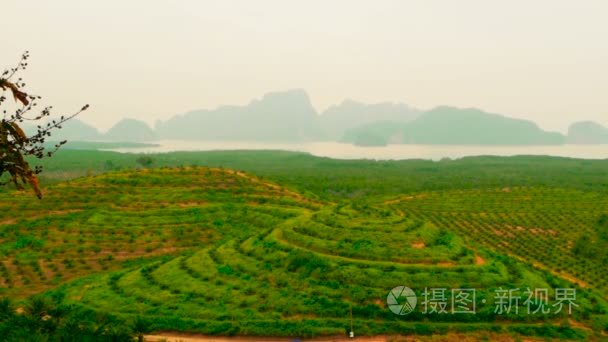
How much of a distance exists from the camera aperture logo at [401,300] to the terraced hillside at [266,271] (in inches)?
18.7

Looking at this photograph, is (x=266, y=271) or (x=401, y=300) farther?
(x=266, y=271)

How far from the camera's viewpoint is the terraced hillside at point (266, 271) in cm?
3014

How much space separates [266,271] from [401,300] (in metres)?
11.6

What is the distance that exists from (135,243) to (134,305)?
2188cm

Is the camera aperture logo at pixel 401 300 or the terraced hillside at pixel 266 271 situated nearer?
the terraced hillside at pixel 266 271

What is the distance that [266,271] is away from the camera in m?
36.4

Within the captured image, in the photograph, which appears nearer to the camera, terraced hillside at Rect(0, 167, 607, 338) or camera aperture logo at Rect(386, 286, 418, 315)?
terraced hillside at Rect(0, 167, 607, 338)

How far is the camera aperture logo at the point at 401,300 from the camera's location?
101 feet

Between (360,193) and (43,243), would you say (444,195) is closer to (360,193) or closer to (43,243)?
(360,193)

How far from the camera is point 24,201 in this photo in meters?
66.0

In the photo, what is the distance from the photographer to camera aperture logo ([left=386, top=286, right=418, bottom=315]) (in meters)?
30.7

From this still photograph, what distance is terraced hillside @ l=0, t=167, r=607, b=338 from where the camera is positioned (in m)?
30.1

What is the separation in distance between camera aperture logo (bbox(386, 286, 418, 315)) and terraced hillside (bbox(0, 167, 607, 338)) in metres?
0.48

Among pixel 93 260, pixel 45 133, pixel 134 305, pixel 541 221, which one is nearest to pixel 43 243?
pixel 93 260
